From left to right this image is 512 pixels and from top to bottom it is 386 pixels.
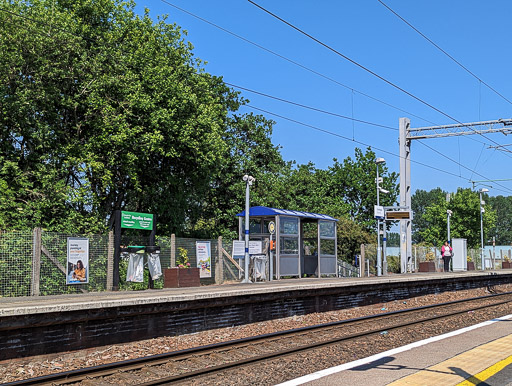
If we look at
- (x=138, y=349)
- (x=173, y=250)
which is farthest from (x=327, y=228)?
(x=138, y=349)

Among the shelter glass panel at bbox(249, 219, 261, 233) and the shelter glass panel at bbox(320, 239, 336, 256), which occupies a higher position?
the shelter glass panel at bbox(249, 219, 261, 233)

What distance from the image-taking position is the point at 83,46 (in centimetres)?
2562

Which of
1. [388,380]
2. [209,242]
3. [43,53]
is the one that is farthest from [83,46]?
[388,380]

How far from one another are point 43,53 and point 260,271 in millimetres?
12358

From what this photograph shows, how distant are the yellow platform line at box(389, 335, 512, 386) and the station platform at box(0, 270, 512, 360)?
611cm

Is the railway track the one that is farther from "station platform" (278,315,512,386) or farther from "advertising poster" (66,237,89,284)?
"advertising poster" (66,237,89,284)

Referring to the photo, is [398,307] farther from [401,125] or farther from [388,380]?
[401,125]

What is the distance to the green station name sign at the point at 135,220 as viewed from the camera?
19.8 meters

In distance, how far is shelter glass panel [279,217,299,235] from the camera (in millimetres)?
24719

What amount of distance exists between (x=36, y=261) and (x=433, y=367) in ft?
39.2

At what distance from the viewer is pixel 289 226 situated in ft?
82.7

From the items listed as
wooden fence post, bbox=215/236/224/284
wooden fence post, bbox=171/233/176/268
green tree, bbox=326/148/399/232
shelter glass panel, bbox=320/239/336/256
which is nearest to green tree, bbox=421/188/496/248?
green tree, bbox=326/148/399/232

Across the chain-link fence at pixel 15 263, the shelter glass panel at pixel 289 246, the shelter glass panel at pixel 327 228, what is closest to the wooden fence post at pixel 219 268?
the shelter glass panel at pixel 289 246

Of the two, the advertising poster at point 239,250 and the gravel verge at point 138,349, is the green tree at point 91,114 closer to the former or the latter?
the advertising poster at point 239,250
